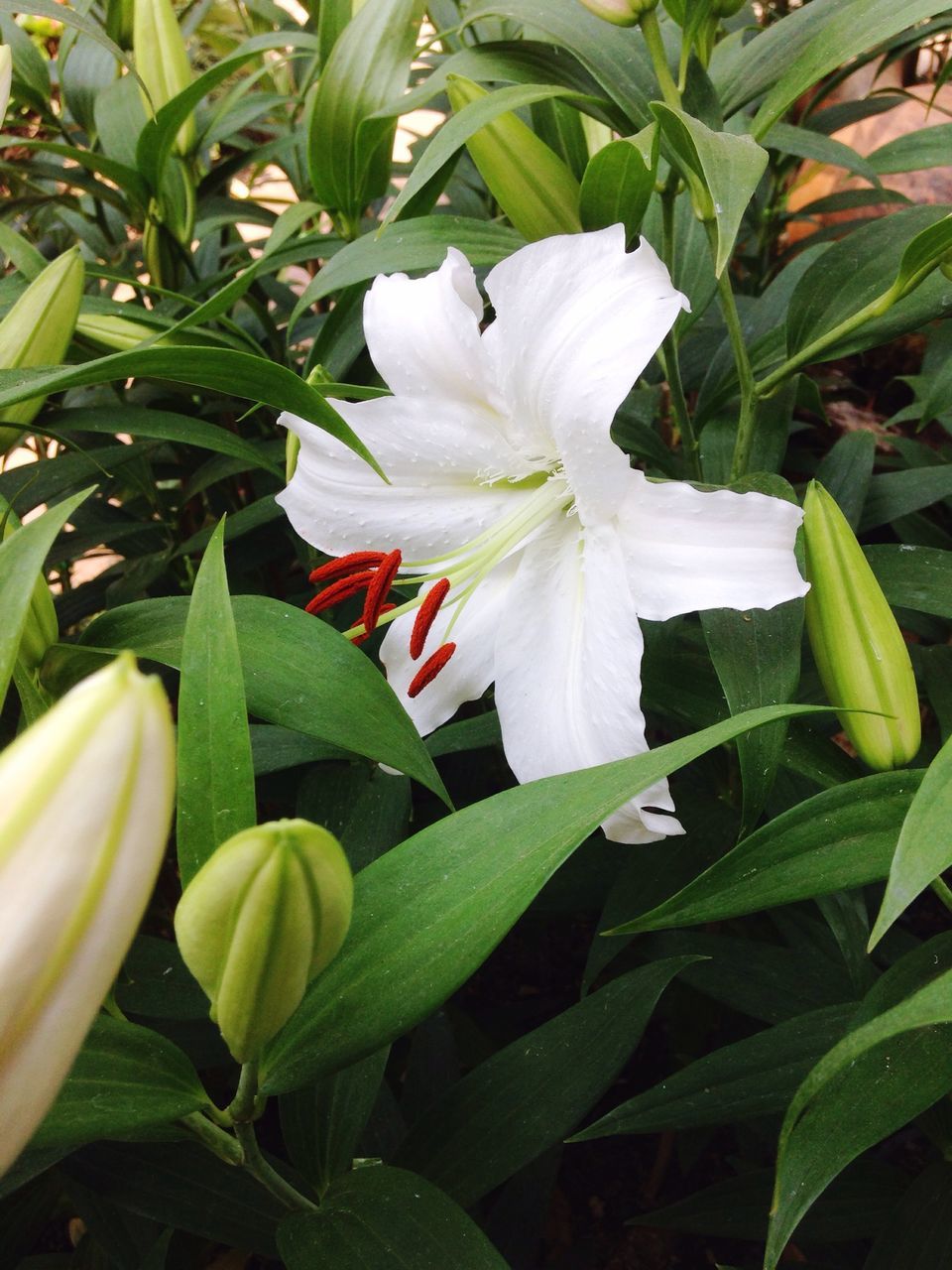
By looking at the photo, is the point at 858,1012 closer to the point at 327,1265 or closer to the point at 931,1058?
the point at 931,1058

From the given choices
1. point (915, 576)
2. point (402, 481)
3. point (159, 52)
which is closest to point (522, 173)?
point (402, 481)

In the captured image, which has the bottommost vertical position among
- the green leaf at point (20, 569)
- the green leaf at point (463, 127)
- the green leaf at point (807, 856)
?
the green leaf at point (807, 856)

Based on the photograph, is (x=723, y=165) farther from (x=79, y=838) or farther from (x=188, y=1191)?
(x=188, y=1191)

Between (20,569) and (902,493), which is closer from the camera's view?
(20,569)

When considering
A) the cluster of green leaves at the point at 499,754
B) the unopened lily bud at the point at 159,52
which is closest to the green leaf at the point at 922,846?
the cluster of green leaves at the point at 499,754

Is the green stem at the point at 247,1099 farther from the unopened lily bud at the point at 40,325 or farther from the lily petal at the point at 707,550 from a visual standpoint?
the unopened lily bud at the point at 40,325

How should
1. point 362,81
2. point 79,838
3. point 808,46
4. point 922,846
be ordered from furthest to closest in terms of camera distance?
point 362,81
point 808,46
point 922,846
point 79,838

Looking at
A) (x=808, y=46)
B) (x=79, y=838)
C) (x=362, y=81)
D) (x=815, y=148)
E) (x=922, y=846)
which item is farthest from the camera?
(x=815, y=148)
